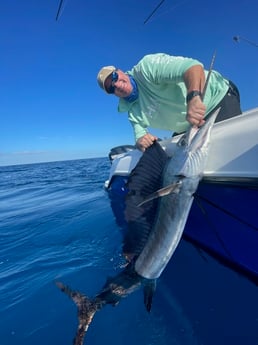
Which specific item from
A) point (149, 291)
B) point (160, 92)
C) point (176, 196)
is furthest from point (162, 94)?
point (149, 291)

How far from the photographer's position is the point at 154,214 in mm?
2100

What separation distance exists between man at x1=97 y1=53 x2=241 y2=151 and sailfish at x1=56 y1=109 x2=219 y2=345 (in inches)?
16.6

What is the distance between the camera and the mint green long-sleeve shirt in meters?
2.28

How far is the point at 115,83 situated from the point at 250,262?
6.52ft

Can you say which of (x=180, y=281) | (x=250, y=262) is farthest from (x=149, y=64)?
(x=180, y=281)

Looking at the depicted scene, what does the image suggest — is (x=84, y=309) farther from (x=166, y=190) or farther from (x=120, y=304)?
(x=166, y=190)

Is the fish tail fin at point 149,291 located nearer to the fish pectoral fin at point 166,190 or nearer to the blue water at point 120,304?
the blue water at point 120,304

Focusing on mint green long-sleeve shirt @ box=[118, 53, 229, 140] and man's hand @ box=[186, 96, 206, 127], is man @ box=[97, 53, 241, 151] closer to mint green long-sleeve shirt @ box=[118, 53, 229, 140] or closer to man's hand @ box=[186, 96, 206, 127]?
mint green long-sleeve shirt @ box=[118, 53, 229, 140]

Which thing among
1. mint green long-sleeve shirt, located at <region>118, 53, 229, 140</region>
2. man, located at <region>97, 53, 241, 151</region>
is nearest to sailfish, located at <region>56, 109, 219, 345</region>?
man, located at <region>97, 53, 241, 151</region>

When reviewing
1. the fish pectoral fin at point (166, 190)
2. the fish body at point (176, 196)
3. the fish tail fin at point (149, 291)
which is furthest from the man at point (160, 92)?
the fish tail fin at point (149, 291)

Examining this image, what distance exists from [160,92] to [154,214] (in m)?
1.19

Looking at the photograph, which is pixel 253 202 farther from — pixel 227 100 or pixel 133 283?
pixel 227 100

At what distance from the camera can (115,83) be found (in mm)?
2613

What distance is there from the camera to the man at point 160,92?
7.41ft
